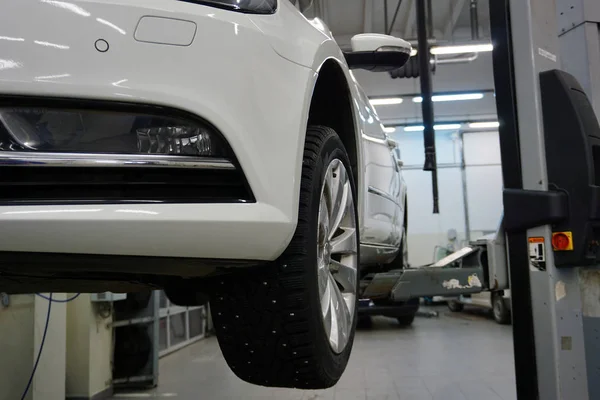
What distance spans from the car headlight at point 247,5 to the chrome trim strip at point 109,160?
1.07ft

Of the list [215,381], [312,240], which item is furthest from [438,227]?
[312,240]

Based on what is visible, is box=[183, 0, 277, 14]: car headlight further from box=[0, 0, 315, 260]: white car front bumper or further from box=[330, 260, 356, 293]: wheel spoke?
box=[330, 260, 356, 293]: wheel spoke

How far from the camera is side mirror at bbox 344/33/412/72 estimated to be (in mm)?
1812

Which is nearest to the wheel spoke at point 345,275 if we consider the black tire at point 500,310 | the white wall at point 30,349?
the white wall at point 30,349

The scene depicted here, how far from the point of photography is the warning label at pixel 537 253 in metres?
1.55

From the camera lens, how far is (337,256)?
170 cm

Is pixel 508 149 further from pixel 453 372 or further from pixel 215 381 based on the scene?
pixel 215 381

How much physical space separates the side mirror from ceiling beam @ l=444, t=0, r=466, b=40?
5.45 metres

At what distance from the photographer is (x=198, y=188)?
3.33 feet

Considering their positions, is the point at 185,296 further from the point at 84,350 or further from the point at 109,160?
the point at 84,350

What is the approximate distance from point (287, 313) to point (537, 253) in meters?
0.86

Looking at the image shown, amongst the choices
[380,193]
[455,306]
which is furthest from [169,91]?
[455,306]

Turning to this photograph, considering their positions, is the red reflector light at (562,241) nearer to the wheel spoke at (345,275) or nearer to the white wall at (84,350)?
the wheel spoke at (345,275)

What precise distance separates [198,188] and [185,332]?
261 inches
